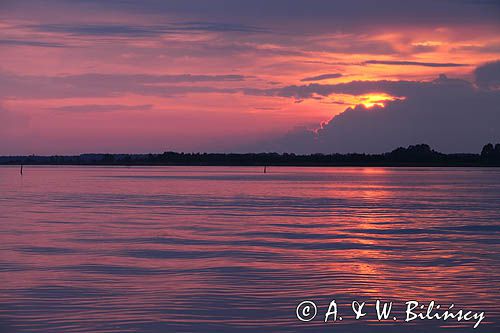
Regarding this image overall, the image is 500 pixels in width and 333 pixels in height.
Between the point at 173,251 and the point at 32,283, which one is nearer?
the point at 32,283

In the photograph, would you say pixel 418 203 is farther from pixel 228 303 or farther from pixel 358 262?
pixel 228 303

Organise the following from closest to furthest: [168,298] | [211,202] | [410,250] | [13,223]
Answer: [168,298] < [410,250] < [13,223] < [211,202]

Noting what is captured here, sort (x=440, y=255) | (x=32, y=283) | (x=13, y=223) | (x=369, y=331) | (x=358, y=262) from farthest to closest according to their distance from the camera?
(x=13, y=223), (x=440, y=255), (x=358, y=262), (x=32, y=283), (x=369, y=331)

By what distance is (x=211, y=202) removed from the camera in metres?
38.1

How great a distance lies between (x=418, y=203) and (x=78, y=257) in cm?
2597

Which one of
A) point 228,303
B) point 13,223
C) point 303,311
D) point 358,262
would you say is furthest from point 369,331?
point 13,223

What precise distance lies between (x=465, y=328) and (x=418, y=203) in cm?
2963

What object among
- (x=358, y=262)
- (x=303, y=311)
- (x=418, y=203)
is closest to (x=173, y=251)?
(x=358, y=262)

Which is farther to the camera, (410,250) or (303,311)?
(410,250)

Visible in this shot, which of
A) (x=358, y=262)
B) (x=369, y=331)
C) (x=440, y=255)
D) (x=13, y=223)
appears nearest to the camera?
(x=369, y=331)

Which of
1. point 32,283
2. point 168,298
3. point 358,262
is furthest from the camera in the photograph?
point 358,262

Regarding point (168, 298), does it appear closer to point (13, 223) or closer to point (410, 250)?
point (410, 250)

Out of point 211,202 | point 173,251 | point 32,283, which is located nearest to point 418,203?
point 211,202

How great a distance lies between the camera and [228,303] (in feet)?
38.3
